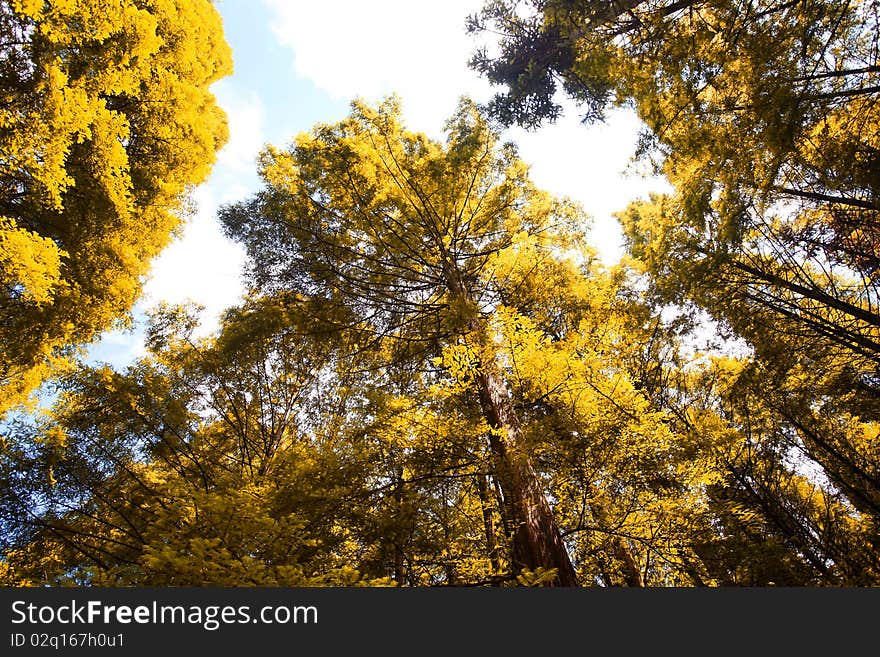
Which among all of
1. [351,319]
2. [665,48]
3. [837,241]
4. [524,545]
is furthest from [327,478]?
[837,241]

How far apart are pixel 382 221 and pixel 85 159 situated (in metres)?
4.19

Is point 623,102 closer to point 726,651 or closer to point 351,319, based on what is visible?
point 351,319

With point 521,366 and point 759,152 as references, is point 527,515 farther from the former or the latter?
point 759,152

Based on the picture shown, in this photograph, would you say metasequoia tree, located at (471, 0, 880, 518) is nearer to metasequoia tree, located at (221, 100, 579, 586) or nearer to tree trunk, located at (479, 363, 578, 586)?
metasequoia tree, located at (221, 100, 579, 586)

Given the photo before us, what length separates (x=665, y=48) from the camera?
197 inches

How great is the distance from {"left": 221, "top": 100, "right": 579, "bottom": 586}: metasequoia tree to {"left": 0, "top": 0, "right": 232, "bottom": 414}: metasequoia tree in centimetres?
149

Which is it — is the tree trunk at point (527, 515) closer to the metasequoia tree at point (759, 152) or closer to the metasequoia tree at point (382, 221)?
the metasequoia tree at point (382, 221)

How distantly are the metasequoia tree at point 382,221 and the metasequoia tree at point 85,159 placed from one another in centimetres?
149

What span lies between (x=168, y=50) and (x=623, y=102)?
7.44 meters

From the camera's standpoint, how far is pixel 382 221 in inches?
283

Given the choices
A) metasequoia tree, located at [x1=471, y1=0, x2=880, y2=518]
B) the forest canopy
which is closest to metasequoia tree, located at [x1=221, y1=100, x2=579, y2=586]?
the forest canopy

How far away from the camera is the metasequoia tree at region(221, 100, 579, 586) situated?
22.9 ft

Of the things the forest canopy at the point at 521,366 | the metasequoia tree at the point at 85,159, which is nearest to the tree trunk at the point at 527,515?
the forest canopy at the point at 521,366

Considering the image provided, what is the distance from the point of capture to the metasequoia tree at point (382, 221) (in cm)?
699
